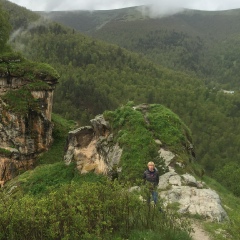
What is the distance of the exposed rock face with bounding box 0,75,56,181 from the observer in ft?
91.9

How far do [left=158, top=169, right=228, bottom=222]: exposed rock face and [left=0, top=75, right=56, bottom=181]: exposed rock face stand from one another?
1606 centimetres

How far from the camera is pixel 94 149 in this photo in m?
21.9

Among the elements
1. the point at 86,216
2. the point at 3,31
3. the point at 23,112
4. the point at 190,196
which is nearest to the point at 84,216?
the point at 86,216

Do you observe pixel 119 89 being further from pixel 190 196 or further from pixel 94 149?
pixel 190 196

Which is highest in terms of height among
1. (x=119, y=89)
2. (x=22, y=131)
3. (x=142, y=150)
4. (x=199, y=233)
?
(x=199, y=233)

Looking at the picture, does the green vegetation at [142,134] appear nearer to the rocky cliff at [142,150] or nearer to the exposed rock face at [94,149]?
the rocky cliff at [142,150]

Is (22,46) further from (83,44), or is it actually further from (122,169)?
(122,169)

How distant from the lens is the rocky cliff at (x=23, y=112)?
28.3m

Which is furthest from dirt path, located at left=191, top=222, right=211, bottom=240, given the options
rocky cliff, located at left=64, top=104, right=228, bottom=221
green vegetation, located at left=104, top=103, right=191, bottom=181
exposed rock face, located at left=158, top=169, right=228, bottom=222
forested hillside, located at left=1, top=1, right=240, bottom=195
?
forested hillside, located at left=1, top=1, right=240, bottom=195

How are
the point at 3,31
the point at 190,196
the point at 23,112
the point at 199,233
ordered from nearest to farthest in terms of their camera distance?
the point at 199,233 → the point at 190,196 → the point at 23,112 → the point at 3,31

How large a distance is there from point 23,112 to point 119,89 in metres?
69.9

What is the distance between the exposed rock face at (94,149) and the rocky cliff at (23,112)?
7.04 m

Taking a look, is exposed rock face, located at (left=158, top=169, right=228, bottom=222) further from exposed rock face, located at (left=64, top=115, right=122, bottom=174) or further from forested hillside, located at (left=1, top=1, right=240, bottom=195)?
forested hillside, located at (left=1, top=1, right=240, bottom=195)

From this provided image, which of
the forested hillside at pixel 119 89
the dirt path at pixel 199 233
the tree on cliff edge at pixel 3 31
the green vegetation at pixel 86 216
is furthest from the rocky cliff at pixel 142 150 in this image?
the forested hillside at pixel 119 89
